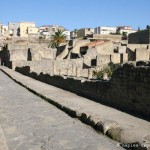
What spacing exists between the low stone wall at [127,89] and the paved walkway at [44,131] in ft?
5.18

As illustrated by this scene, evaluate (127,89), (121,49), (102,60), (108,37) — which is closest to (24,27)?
(108,37)

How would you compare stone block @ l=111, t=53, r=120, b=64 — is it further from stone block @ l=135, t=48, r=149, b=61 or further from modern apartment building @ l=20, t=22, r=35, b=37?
modern apartment building @ l=20, t=22, r=35, b=37

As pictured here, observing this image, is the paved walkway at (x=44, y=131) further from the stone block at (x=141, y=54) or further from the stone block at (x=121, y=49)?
the stone block at (x=121, y=49)

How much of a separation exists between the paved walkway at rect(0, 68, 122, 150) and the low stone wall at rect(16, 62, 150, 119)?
1579mm

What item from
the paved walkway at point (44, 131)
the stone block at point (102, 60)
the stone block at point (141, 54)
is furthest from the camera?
the stone block at point (141, 54)

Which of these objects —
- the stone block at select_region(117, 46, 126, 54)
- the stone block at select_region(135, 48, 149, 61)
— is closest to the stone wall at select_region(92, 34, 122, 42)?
the stone block at select_region(117, 46, 126, 54)

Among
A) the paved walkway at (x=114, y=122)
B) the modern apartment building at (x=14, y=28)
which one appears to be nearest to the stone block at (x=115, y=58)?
the paved walkway at (x=114, y=122)

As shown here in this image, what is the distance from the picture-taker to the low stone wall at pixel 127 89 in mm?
8039

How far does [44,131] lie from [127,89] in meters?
2.87

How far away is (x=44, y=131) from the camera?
7086 millimetres

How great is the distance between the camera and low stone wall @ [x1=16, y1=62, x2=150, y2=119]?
316 inches

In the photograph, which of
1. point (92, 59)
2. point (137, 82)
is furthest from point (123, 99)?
point (92, 59)

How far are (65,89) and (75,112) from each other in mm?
6327

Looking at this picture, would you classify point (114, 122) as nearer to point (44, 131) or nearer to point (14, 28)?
point (44, 131)
